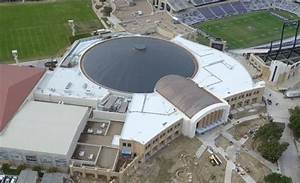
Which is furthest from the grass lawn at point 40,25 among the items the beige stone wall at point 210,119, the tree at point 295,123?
the tree at point 295,123

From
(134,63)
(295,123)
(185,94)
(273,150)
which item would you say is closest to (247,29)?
(134,63)

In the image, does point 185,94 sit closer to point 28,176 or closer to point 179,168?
point 179,168

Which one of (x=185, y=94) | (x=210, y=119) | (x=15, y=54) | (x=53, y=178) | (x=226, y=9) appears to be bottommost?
(x=53, y=178)

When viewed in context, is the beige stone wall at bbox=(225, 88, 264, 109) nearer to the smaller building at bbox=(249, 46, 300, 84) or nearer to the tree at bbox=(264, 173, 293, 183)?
the smaller building at bbox=(249, 46, 300, 84)

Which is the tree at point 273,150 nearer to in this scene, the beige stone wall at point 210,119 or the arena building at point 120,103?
the beige stone wall at point 210,119

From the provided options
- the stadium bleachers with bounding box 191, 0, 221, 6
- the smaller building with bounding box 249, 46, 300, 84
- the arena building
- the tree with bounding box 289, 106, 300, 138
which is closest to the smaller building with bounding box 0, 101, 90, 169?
the arena building

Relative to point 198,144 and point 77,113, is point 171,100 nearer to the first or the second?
point 198,144

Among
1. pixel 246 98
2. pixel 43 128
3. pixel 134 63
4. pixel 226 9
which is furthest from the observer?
pixel 226 9
